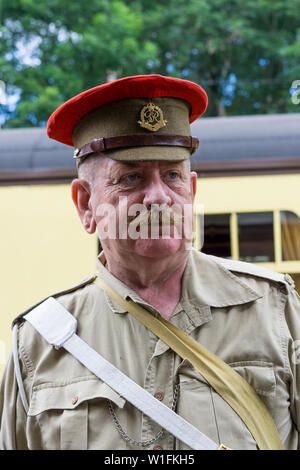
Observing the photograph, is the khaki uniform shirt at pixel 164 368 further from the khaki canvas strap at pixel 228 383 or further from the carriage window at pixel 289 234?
the carriage window at pixel 289 234

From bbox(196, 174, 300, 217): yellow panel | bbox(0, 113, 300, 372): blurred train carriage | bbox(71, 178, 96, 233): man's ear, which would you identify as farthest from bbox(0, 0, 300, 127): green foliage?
bbox(71, 178, 96, 233): man's ear

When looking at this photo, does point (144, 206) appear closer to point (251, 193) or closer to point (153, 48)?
point (251, 193)

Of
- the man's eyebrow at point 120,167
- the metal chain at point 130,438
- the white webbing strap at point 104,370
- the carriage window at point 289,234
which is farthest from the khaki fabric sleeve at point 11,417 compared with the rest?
the carriage window at point 289,234

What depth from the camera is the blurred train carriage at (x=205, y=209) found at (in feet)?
13.7

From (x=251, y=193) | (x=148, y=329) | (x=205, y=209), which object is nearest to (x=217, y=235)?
A: (x=205, y=209)

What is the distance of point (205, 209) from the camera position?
4.24 metres

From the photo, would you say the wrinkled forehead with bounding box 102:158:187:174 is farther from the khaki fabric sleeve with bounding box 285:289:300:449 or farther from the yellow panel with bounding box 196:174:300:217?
the yellow panel with bounding box 196:174:300:217

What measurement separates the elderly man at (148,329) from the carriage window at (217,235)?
2598 mm

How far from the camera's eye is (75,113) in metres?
1.52

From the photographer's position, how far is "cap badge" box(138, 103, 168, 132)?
144cm

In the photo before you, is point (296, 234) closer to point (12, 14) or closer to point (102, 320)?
point (102, 320)

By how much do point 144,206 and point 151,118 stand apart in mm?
211
